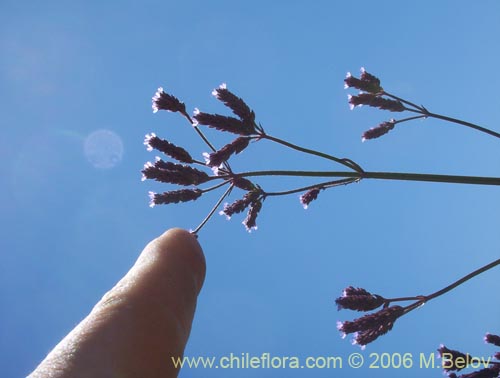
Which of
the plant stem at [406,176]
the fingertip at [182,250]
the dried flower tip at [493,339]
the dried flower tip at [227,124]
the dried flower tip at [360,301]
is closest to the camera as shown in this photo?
the fingertip at [182,250]

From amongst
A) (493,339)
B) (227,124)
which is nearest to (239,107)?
(227,124)

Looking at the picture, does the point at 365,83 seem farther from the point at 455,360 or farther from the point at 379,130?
the point at 455,360

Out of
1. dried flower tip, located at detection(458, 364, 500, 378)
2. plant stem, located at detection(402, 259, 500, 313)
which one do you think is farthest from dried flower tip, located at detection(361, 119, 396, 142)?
dried flower tip, located at detection(458, 364, 500, 378)

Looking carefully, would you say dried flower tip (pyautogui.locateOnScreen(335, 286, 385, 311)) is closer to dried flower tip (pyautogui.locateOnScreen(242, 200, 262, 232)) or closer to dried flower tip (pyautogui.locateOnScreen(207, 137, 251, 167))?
dried flower tip (pyautogui.locateOnScreen(242, 200, 262, 232))

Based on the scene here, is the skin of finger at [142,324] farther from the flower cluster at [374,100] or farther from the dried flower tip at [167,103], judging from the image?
the flower cluster at [374,100]

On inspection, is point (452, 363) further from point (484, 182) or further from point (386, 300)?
point (484, 182)

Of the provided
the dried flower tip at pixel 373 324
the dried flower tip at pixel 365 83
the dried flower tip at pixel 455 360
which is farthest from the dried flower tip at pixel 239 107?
the dried flower tip at pixel 455 360
